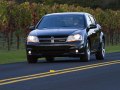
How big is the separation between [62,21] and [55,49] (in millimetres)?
1662

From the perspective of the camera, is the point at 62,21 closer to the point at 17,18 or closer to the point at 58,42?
the point at 58,42

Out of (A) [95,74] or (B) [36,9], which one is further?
(B) [36,9]

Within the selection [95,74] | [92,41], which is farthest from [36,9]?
[95,74]

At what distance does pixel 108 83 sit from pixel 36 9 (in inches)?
1011

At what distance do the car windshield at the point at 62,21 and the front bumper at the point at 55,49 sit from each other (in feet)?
3.55

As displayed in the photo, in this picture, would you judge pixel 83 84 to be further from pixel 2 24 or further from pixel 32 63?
pixel 2 24

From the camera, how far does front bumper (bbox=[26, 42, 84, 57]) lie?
65.0ft

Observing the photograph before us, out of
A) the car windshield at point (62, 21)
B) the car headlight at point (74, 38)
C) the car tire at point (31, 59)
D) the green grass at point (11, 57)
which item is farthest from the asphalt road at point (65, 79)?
the green grass at point (11, 57)

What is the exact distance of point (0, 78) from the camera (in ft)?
45.3

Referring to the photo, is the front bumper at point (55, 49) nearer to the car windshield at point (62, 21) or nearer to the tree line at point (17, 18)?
the car windshield at point (62, 21)

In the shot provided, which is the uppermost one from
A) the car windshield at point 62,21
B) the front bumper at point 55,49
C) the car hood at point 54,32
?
the car windshield at point 62,21

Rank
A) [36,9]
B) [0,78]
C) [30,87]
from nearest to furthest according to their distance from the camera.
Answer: [30,87]
[0,78]
[36,9]

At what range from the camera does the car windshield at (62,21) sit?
2091 centimetres

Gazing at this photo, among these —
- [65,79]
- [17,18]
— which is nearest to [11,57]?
[65,79]
